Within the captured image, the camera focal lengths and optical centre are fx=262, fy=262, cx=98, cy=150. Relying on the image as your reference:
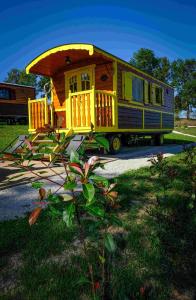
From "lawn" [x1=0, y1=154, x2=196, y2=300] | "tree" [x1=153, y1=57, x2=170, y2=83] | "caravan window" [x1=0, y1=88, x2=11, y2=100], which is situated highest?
"tree" [x1=153, y1=57, x2=170, y2=83]

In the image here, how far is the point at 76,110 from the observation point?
8.52 metres

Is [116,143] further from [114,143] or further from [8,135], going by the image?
[8,135]

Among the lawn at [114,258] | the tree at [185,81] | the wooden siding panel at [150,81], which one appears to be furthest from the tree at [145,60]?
the lawn at [114,258]

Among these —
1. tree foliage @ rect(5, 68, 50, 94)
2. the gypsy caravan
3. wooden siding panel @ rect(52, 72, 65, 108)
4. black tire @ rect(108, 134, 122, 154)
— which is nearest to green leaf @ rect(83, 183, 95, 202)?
the gypsy caravan

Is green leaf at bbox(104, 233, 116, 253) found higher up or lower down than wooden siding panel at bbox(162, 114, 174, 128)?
lower down

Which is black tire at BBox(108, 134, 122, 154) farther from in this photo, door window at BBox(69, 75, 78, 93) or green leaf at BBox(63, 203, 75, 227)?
green leaf at BBox(63, 203, 75, 227)

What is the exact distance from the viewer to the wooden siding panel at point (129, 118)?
9.55 m

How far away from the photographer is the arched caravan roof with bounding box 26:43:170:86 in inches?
328

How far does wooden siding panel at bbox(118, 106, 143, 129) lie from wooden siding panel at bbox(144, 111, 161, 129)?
26.2 inches

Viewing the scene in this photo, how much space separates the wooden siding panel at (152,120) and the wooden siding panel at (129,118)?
0.66m

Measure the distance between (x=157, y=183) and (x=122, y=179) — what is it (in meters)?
0.65

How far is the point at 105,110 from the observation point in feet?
29.0

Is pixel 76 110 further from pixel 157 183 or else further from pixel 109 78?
pixel 157 183

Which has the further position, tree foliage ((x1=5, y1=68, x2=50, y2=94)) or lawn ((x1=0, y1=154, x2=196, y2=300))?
tree foliage ((x1=5, y1=68, x2=50, y2=94))
